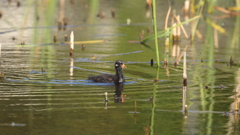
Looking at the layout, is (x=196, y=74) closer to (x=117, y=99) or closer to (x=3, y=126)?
(x=117, y=99)

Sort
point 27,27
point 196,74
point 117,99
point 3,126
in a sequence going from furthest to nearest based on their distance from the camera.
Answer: point 27,27 < point 196,74 < point 117,99 < point 3,126

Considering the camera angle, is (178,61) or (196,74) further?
(178,61)

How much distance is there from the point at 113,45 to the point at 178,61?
3761 mm

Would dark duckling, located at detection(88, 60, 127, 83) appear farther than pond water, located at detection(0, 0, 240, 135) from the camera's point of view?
Yes

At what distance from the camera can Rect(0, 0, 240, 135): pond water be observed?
849 centimetres

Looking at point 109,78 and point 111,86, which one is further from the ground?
point 109,78

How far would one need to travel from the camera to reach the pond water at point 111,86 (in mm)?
8492

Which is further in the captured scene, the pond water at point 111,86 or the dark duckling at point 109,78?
the dark duckling at point 109,78

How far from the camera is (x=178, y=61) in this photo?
15781mm

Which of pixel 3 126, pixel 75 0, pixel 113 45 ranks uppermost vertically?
pixel 75 0

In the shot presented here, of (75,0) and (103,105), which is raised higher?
(75,0)

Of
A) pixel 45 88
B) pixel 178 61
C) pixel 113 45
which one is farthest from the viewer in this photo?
pixel 113 45

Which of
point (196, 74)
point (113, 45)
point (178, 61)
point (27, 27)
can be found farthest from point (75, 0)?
point (196, 74)

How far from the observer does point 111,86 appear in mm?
12102
